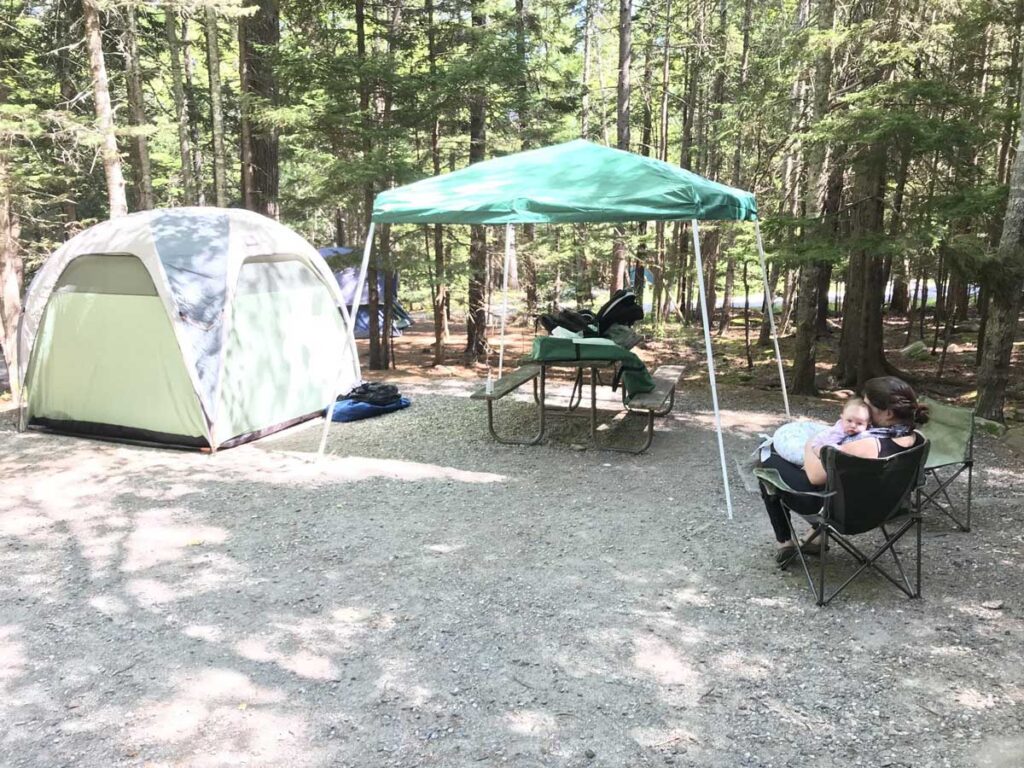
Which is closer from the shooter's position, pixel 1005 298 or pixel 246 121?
pixel 1005 298

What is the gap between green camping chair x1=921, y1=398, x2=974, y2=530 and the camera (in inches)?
166

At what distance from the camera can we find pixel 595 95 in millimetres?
20625

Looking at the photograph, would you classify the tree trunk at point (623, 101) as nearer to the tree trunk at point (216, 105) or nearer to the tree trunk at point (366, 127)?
the tree trunk at point (366, 127)

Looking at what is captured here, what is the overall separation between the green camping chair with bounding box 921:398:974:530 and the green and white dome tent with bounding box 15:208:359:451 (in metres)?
4.38

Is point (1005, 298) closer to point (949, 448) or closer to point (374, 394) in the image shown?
point (949, 448)

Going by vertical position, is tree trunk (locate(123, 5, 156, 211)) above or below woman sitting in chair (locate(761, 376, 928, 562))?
above

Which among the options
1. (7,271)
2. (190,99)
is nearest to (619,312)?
(7,271)

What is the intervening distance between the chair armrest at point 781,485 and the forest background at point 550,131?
3771 millimetres

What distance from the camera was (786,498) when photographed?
3527mm

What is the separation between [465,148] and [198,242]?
7853 mm

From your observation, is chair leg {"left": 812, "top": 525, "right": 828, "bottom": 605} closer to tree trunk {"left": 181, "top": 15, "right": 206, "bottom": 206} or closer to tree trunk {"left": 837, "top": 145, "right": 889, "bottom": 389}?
tree trunk {"left": 837, "top": 145, "right": 889, "bottom": 389}

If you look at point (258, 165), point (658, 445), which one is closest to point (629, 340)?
point (658, 445)

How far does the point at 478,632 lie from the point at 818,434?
6.30 ft

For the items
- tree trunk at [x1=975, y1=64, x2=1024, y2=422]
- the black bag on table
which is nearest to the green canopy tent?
the black bag on table
